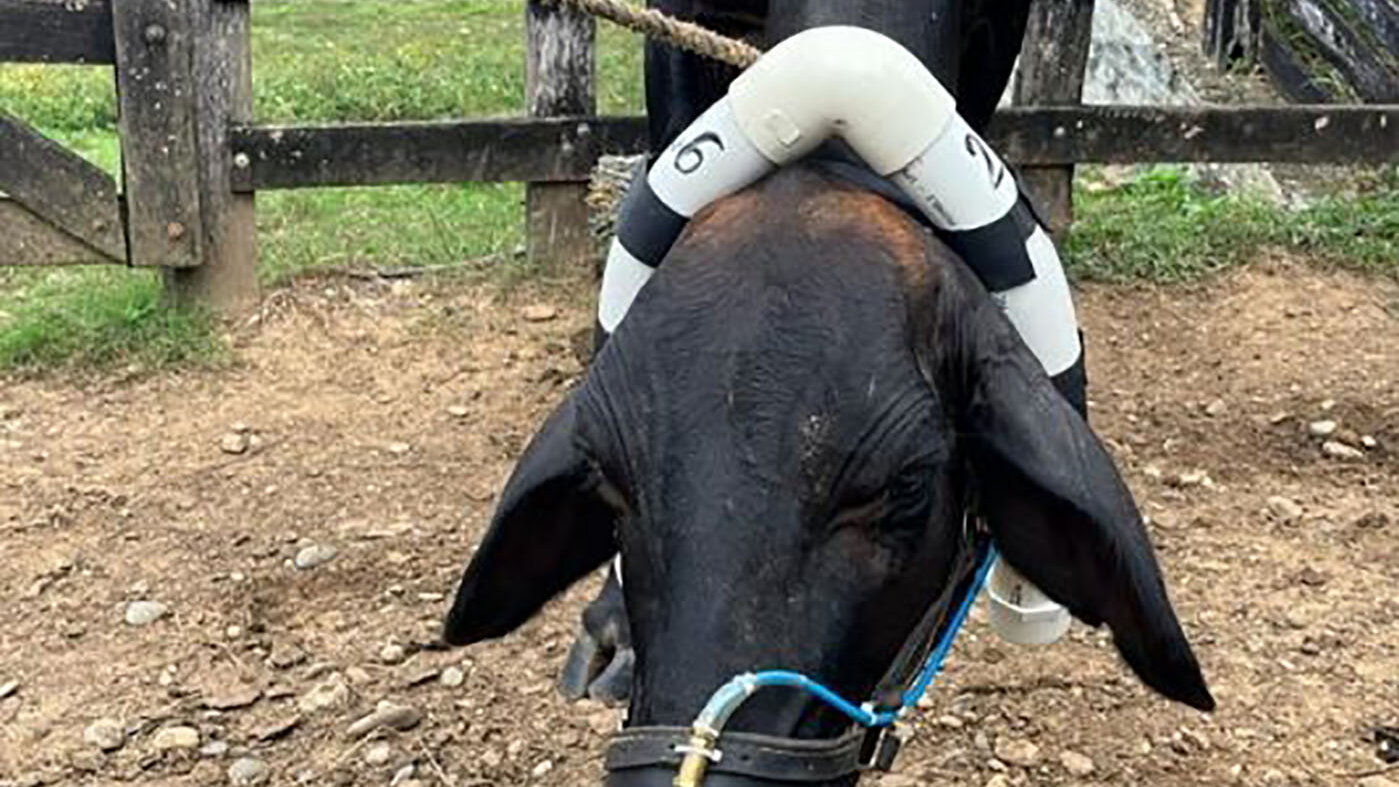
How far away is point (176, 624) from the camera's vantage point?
4875 mm

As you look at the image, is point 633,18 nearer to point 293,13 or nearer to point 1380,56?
point 1380,56

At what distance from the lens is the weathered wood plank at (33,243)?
6375mm

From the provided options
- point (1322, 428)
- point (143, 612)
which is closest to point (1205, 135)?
point (1322, 428)

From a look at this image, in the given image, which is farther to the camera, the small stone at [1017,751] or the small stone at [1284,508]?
the small stone at [1284,508]

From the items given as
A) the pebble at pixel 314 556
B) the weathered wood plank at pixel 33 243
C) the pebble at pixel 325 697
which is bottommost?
the pebble at pixel 314 556

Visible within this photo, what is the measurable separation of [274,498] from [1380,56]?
534 centimetres

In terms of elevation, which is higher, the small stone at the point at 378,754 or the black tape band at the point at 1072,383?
the black tape band at the point at 1072,383

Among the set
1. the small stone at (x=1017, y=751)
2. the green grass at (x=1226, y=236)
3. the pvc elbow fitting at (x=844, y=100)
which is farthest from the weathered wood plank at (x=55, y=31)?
the pvc elbow fitting at (x=844, y=100)

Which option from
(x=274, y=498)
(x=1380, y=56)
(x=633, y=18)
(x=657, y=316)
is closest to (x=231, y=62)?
(x=274, y=498)

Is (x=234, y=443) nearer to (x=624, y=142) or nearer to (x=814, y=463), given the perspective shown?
(x=624, y=142)

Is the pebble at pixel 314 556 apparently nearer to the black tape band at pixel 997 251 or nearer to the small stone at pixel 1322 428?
the black tape band at pixel 997 251

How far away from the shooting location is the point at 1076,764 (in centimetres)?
428

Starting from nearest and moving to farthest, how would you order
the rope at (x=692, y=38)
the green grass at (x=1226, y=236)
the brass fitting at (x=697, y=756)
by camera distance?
1. the brass fitting at (x=697, y=756)
2. the rope at (x=692, y=38)
3. the green grass at (x=1226, y=236)

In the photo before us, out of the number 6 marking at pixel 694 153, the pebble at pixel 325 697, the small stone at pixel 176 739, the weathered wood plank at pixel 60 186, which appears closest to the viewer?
the number 6 marking at pixel 694 153
